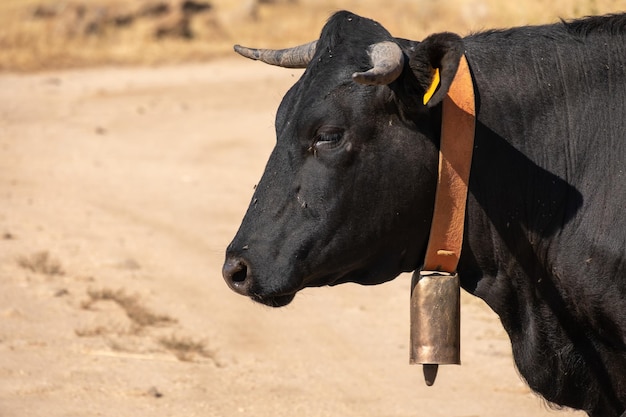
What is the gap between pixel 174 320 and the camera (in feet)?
25.5

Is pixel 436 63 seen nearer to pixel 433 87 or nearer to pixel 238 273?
pixel 433 87

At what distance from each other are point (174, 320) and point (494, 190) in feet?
12.4

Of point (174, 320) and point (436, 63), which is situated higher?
point (436, 63)

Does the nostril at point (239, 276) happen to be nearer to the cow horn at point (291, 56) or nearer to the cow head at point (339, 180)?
the cow head at point (339, 180)

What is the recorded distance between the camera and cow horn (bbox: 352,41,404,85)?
408 centimetres

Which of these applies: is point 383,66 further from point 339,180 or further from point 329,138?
point 339,180

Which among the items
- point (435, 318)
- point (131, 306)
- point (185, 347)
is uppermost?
point (435, 318)

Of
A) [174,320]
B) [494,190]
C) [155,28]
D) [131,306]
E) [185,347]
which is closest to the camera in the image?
[494,190]

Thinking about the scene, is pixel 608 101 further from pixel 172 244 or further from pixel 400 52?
pixel 172 244

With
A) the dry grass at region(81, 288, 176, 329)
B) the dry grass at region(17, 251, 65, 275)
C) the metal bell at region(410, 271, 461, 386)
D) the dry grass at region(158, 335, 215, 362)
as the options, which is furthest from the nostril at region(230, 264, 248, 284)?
the dry grass at region(17, 251, 65, 275)

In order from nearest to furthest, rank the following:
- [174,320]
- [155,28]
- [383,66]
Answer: [383,66], [174,320], [155,28]

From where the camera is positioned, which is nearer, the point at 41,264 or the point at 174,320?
the point at 174,320

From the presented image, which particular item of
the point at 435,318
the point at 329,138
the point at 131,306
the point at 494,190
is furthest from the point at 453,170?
the point at 131,306

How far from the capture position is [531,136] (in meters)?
4.50
